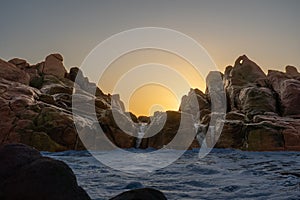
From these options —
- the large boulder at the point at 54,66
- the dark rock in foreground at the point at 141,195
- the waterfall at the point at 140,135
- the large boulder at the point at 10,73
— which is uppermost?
the large boulder at the point at 54,66

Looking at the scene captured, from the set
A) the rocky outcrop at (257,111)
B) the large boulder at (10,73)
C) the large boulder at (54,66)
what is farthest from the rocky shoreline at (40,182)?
the large boulder at (54,66)

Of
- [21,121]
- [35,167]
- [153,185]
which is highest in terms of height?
[21,121]

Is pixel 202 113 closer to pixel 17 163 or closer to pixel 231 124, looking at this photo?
pixel 231 124

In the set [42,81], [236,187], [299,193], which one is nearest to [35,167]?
[236,187]

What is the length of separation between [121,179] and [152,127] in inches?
965

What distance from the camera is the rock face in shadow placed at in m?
8.33

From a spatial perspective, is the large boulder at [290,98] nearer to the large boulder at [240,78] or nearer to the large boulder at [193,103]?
the large boulder at [240,78]

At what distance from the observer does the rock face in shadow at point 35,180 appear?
8.33 m

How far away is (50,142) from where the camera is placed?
3275 centimetres

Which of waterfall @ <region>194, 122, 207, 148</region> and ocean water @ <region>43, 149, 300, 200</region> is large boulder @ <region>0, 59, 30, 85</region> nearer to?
waterfall @ <region>194, 122, 207, 148</region>

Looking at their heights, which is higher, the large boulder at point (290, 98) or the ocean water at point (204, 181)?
the large boulder at point (290, 98)

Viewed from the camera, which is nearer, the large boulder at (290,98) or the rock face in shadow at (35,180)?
the rock face in shadow at (35,180)

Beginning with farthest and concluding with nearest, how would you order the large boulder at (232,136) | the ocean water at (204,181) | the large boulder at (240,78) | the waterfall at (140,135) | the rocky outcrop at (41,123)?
the large boulder at (240,78) → the waterfall at (140,135) → the large boulder at (232,136) → the rocky outcrop at (41,123) → the ocean water at (204,181)

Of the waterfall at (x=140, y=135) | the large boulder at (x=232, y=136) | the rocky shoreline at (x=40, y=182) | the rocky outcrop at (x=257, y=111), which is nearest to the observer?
the rocky shoreline at (x=40, y=182)
